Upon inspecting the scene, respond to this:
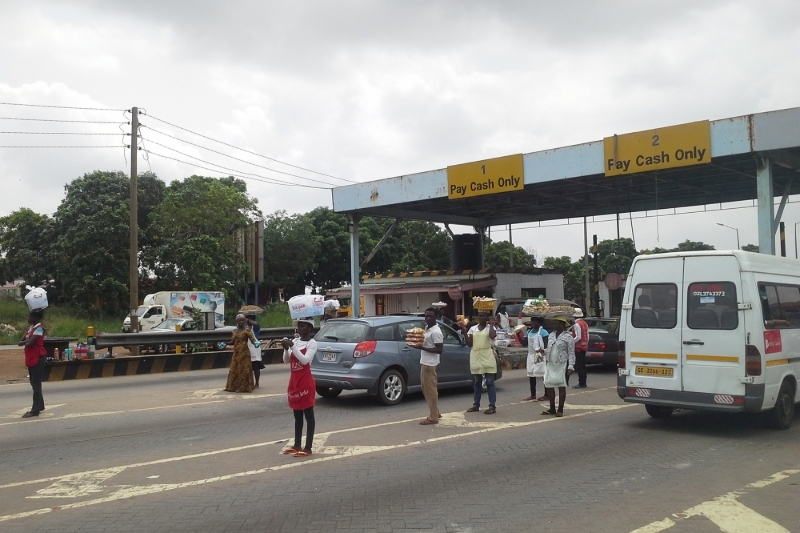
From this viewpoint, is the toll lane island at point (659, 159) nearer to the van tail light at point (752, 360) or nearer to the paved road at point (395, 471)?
the paved road at point (395, 471)

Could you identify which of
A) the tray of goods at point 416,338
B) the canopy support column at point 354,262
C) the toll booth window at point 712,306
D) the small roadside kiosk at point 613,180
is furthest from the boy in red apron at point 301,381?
the canopy support column at point 354,262

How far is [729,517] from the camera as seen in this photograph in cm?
578

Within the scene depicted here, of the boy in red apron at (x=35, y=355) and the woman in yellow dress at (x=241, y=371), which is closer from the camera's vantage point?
the boy in red apron at (x=35, y=355)

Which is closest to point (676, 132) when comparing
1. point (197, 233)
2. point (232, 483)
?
point (232, 483)

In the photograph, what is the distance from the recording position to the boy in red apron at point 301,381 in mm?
7934

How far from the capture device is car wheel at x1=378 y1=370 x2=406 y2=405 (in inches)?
466

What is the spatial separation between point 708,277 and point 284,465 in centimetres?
606

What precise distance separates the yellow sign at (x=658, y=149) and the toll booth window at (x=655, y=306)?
9.78 meters

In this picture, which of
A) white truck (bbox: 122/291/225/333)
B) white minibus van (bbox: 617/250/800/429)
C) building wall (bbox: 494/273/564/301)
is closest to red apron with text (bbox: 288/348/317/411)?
white minibus van (bbox: 617/250/800/429)

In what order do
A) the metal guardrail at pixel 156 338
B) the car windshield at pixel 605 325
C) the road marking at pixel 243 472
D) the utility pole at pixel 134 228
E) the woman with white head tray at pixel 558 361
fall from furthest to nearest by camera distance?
the utility pole at pixel 134 228
the metal guardrail at pixel 156 338
the car windshield at pixel 605 325
the woman with white head tray at pixel 558 361
the road marking at pixel 243 472

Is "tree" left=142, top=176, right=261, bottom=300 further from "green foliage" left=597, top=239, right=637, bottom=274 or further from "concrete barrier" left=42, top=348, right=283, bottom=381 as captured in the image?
"green foliage" left=597, top=239, right=637, bottom=274

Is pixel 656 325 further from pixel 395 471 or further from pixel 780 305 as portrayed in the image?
pixel 395 471

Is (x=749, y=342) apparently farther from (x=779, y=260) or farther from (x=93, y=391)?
(x=93, y=391)

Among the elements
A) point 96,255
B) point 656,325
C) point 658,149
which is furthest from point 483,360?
→ point 96,255
